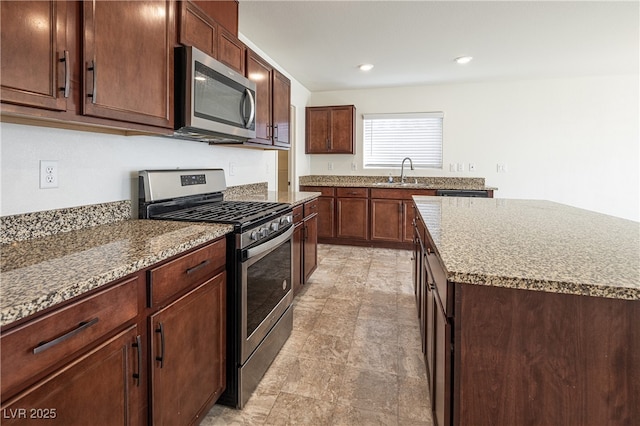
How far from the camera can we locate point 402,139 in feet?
17.3

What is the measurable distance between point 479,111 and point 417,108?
85cm

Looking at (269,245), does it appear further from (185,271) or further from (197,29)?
(197,29)

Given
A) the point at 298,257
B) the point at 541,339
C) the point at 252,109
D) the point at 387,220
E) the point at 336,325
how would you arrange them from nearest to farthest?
the point at 541,339, the point at 252,109, the point at 336,325, the point at 298,257, the point at 387,220

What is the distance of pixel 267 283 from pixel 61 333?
3.67 ft

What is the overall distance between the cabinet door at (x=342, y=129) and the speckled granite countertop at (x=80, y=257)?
381 cm

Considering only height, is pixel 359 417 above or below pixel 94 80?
below

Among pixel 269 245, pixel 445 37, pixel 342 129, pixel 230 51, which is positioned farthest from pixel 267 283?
pixel 342 129

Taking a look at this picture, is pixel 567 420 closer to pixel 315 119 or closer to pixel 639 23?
pixel 639 23

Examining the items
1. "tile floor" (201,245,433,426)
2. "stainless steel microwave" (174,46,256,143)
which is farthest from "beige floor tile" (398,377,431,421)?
"stainless steel microwave" (174,46,256,143)

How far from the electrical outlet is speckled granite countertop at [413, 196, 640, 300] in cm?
152

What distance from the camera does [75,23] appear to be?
1.14 metres

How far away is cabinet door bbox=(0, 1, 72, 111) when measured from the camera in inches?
37.2

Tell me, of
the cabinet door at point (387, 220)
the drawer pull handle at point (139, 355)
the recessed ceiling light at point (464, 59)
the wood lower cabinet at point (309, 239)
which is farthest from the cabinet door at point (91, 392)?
the recessed ceiling light at point (464, 59)

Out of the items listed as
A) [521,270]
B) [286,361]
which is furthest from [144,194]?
[521,270]
